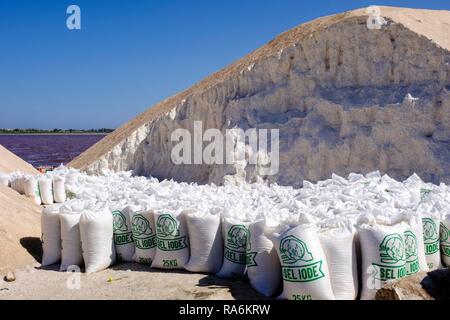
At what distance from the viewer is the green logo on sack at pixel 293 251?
165 inches

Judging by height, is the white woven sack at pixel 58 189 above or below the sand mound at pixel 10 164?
below

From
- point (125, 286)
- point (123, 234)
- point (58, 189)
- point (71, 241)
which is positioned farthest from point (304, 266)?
point (58, 189)

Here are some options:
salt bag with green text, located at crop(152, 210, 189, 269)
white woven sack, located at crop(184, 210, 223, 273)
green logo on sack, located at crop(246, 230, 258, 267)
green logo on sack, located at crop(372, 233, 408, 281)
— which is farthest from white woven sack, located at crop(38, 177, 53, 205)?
green logo on sack, located at crop(372, 233, 408, 281)

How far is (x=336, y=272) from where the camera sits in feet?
14.1

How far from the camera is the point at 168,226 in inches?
213

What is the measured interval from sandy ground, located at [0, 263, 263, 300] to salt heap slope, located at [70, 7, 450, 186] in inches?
258

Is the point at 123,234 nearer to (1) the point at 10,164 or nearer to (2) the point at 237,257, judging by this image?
(2) the point at 237,257

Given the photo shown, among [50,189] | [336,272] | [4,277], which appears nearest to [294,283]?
[336,272]

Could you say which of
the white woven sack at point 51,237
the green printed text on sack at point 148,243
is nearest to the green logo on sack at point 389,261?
the green printed text on sack at point 148,243

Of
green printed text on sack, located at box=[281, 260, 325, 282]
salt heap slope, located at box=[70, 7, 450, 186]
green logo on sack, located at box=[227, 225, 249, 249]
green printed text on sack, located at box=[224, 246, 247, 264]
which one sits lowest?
green printed text on sack, located at box=[224, 246, 247, 264]

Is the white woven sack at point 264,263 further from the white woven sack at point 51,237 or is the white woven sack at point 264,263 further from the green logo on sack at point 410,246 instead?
the white woven sack at point 51,237

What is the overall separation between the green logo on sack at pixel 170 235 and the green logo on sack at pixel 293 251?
1.50 meters

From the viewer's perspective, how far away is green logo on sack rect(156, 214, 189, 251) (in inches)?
213

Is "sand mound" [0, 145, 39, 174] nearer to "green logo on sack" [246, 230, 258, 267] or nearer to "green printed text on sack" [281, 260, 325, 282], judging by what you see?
"green logo on sack" [246, 230, 258, 267]
